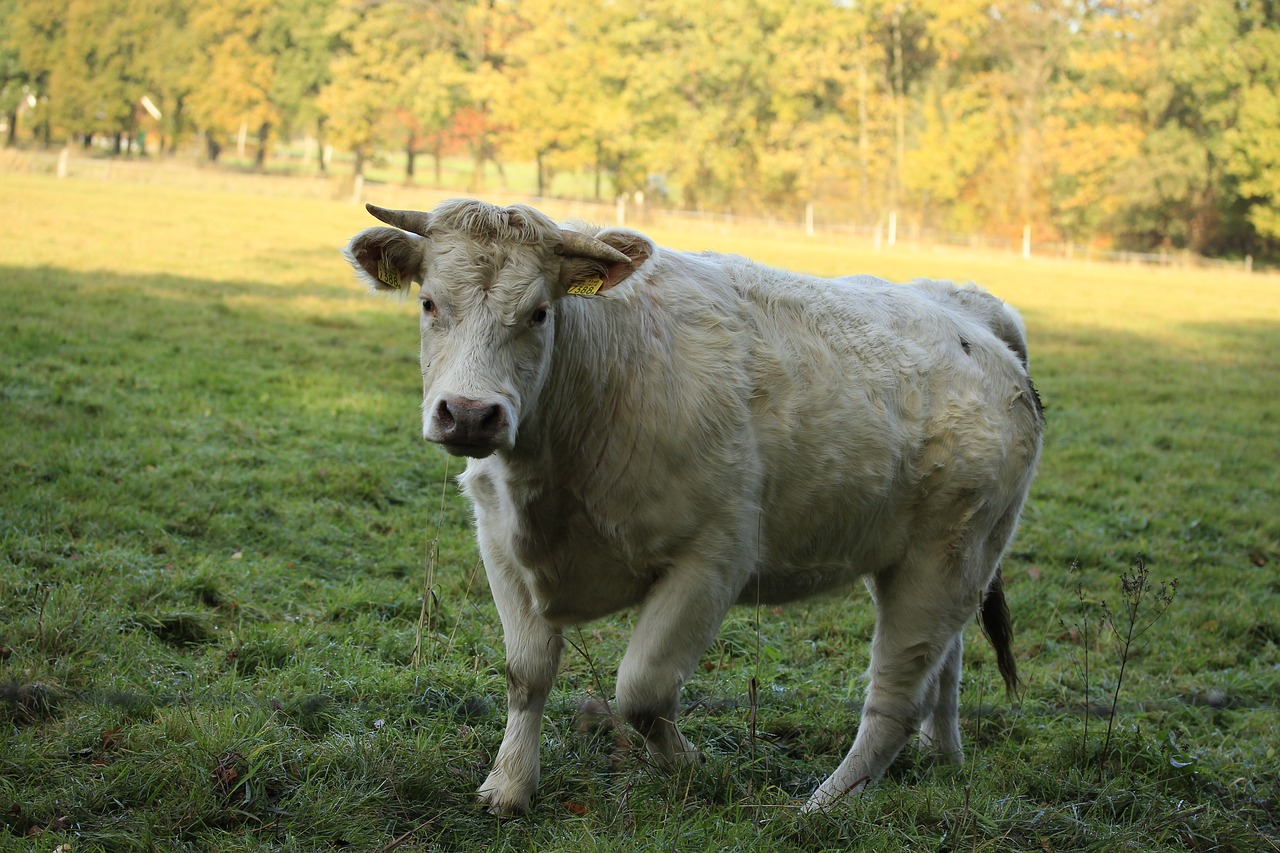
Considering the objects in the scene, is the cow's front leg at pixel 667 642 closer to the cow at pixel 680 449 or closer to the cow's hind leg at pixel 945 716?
the cow at pixel 680 449

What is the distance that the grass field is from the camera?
3.85 meters

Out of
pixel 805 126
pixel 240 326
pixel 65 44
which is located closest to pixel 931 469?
pixel 240 326

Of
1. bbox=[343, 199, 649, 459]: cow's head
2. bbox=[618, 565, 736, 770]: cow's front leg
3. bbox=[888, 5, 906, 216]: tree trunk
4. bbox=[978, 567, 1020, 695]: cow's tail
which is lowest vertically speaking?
bbox=[978, 567, 1020, 695]: cow's tail

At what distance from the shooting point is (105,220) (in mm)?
25250

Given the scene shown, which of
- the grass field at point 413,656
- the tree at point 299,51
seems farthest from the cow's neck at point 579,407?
the tree at point 299,51

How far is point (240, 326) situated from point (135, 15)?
65082mm

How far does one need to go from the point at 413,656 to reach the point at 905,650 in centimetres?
222

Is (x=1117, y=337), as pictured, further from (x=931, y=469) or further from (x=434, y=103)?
(x=434, y=103)

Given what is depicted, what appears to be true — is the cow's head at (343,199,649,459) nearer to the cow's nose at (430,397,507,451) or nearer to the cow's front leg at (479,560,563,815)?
the cow's nose at (430,397,507,451)

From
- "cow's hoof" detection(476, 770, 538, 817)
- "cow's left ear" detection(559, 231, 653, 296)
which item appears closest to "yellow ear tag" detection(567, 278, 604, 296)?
"cow's left ear" detection(559, 231, 653, 296)

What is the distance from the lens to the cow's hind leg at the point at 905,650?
4688 mm

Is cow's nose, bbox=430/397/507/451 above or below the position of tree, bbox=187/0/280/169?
below

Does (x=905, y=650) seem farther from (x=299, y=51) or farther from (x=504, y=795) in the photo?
(x=299, y=51)

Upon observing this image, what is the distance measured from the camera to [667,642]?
405 cm
